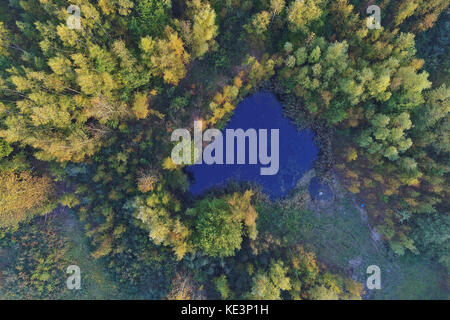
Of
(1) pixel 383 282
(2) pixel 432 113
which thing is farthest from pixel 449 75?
(1) pixel 383 282

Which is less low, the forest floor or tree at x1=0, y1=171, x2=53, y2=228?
tree at x1=0, y1=171, x2=53, y2=228

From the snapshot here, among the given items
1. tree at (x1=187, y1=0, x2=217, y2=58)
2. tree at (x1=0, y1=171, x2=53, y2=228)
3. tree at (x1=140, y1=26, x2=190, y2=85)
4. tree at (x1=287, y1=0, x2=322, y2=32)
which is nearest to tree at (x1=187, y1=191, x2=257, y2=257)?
tree at (x1=140, y1=26, x2=190, y2=85)

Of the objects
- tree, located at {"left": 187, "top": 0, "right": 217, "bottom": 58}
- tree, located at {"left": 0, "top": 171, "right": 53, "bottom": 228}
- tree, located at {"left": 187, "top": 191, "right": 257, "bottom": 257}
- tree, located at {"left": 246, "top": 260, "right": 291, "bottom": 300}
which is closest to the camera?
tree, located at {"left": 187, "top": 0, "right": 217, "bottom": 58}

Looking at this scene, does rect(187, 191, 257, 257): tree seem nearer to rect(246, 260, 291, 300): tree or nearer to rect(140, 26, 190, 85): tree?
rect(246, 260, 291, 300): tree

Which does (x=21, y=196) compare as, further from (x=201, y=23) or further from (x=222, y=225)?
(x=201, y=23)

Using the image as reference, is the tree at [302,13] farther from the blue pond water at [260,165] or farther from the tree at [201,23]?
the blue pond water at [260,165]

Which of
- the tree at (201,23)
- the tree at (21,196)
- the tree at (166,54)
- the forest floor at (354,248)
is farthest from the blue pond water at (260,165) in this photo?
the tree at (21,196)
